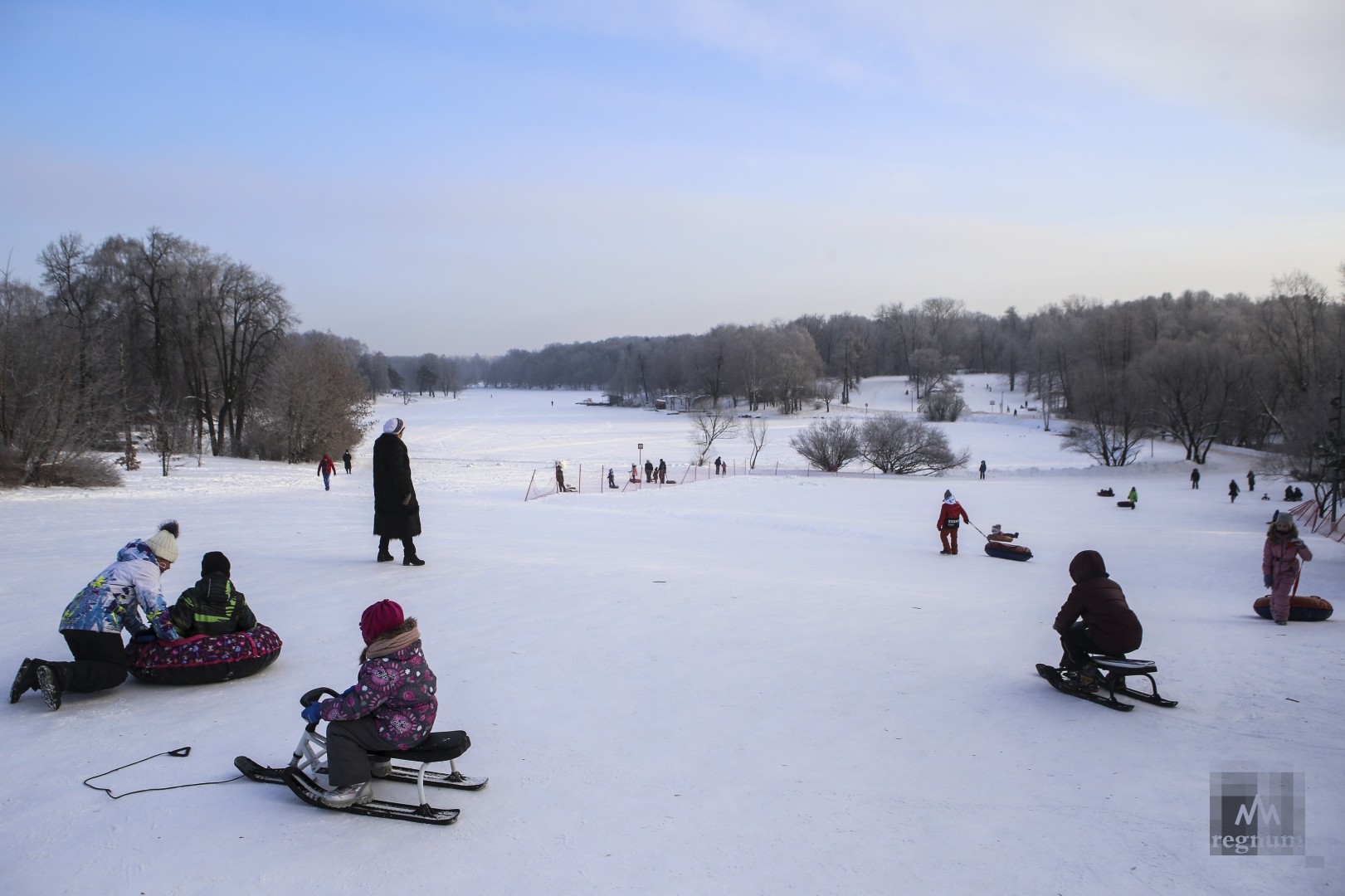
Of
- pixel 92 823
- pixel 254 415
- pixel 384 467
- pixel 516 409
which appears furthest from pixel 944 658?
pixel 516 409

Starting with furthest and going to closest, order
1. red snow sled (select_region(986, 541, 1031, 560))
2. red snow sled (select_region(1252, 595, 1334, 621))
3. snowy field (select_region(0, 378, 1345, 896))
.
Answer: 1. red snow sled (select_region(986, 541, 1031, 560))
2. red snow sled (select_region(1252, 595, 1334, 621))
3. snowy field (select_region(0, 378, 1345, 896))

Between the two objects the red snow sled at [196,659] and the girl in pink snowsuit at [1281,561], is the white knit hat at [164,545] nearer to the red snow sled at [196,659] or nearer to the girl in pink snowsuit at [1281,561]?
the red snow sled at [196,659]

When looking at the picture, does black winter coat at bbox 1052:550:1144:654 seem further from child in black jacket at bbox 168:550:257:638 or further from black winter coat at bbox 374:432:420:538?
black winter coat at bbox 374:432:420:538

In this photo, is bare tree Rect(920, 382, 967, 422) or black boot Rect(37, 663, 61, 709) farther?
bare tree Rect(920, 382, 967, 422)

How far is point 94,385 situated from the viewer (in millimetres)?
23984

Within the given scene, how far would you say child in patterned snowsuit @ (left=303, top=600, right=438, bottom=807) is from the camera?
436cm

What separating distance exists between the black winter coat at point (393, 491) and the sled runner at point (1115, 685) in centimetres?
828

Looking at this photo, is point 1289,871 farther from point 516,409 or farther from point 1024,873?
point 516,409

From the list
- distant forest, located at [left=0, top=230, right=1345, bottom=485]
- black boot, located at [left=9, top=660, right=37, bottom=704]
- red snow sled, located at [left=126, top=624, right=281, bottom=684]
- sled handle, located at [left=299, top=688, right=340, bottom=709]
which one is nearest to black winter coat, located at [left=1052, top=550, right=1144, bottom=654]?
sled handle, located at [left=299, top=688, right=340, bottom=709]

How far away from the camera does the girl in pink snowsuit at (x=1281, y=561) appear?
9766mm

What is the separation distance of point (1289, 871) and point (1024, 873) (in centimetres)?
143

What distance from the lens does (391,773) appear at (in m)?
4.70

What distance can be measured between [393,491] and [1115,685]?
30.0 ft

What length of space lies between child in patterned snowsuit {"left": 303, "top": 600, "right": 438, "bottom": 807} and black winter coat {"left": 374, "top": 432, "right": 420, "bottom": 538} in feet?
21.9
